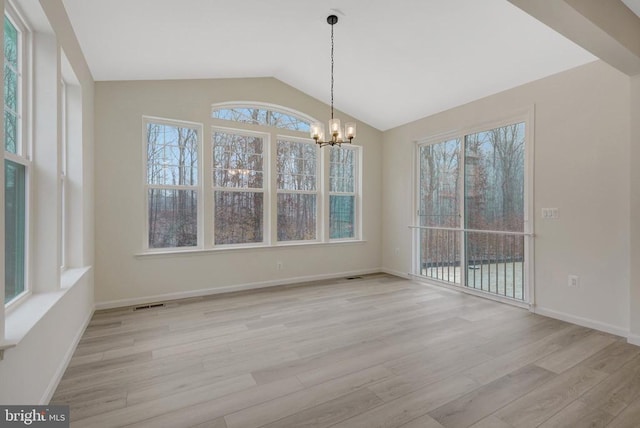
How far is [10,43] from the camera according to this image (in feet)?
6.42

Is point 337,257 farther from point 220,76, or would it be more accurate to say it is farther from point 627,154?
point 627,154

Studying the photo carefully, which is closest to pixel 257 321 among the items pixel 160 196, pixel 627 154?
pixel 160 196

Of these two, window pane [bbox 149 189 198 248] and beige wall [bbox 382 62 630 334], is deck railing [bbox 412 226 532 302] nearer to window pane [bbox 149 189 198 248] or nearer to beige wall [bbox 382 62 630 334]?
beige wall [bbox 382 62 630 334]

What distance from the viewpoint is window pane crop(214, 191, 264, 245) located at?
452 centimetres

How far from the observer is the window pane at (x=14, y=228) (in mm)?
1839

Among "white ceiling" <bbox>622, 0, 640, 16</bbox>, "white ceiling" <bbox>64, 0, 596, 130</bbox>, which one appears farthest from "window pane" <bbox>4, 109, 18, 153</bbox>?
"white ceiling" <bbox>622, 0, 640, 16</bbox>

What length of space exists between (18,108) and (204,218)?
7.94ft

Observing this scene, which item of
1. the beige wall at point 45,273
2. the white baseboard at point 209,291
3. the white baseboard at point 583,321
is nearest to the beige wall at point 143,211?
the white baseboard at point 209,291

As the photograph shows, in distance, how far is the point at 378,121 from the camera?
5.54m

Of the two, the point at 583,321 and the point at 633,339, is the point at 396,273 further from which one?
the point at 633,339

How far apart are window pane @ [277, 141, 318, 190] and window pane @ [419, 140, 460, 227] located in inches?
74.1

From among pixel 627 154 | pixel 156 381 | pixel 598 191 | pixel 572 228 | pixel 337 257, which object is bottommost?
pixel 156 381

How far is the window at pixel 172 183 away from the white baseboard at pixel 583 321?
4.47 metres

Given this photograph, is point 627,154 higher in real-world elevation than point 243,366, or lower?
higher
